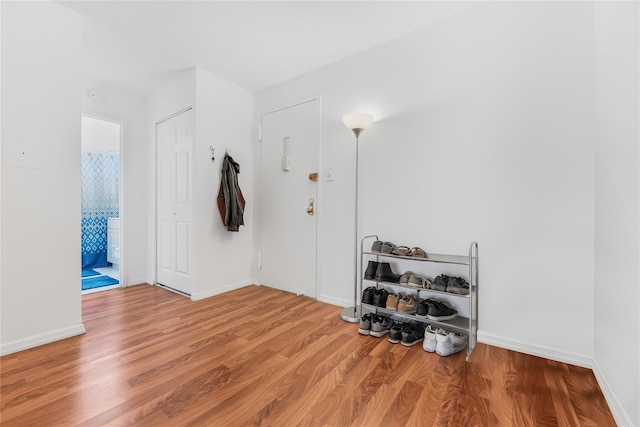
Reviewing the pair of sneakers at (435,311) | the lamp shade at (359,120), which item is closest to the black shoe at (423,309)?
the pair of sneakers at (435,311)

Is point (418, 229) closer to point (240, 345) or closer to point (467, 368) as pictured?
point (467, 368)

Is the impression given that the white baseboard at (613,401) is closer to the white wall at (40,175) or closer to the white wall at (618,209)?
the white wall at (618,209)

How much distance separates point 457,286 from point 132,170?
12.6 ft

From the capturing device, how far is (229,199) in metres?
3.16

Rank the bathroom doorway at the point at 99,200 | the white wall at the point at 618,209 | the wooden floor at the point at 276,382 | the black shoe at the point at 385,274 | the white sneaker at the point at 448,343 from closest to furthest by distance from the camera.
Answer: the white wall at the point at 618,209
the wooden floor at the point at 276,382
the white sneaker at the point at 448,343
the black shoe at the point at 385,274
the bathroom doorway at the point at 99,200

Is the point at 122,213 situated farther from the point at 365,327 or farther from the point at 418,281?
the point at 418,281

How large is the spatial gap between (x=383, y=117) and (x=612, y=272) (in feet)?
5.95

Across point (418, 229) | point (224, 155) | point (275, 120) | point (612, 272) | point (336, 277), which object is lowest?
point (336, 277)

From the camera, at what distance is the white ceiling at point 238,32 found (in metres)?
2.10

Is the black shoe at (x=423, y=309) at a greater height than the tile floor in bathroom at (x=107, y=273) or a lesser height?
greater

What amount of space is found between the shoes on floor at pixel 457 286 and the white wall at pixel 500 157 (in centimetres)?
17

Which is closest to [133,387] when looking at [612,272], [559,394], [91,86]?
[559,394]

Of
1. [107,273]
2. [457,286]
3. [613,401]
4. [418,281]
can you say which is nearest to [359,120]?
[418,281]

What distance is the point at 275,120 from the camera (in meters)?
3.33
